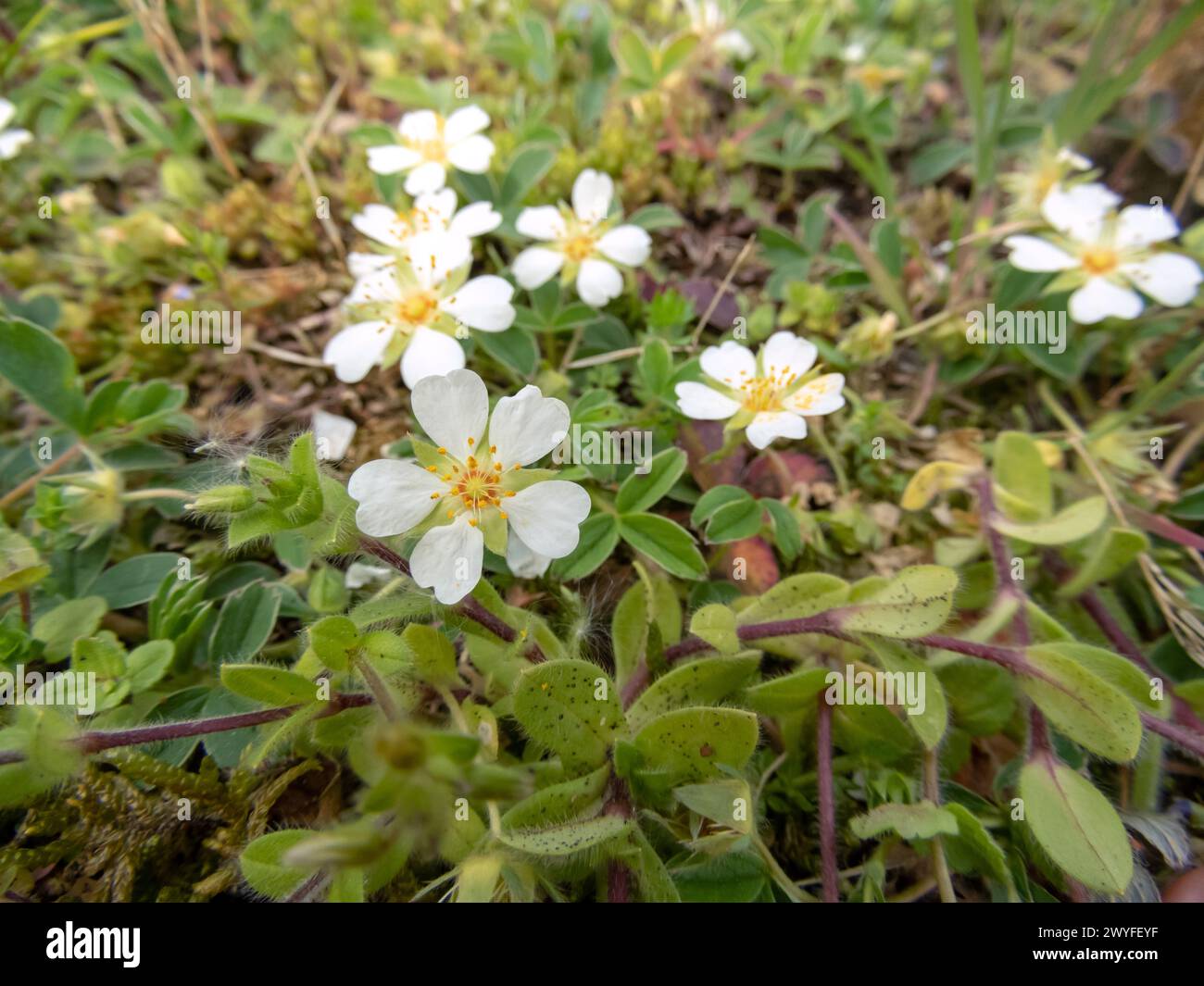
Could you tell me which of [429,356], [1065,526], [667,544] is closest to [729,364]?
[667,544]

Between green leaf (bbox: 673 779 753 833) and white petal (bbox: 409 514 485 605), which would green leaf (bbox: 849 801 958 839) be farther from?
white petal (bbox: 409 514 485 605)

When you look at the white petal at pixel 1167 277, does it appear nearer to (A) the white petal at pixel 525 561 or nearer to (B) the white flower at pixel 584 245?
(B) the white flower at pixel 584 245

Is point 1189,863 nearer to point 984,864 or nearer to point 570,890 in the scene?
point 984,864

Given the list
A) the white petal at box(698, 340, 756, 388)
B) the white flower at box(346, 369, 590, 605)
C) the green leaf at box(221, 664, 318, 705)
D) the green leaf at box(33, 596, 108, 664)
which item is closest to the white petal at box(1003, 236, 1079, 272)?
the white petal at box(698, 340, 756, 388)

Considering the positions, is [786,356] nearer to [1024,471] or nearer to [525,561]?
[1024,471]
